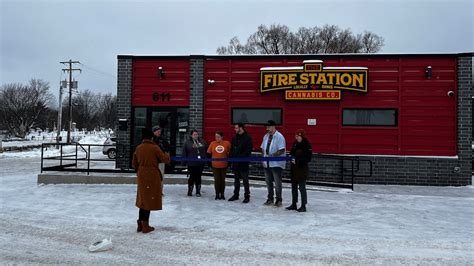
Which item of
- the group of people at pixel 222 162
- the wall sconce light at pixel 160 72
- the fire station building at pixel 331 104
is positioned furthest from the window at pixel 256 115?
the group of people at pixel 222 162

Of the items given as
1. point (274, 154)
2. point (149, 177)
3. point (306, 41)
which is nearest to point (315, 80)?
point (274, 154)

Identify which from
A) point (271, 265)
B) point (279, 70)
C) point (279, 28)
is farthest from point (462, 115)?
point (279, 28)

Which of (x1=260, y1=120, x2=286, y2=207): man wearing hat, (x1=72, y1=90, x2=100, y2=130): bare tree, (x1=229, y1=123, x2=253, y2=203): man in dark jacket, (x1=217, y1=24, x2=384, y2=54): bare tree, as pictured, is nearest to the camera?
(x1=260, y1=120, x2=286, y2=207): man wearing hat

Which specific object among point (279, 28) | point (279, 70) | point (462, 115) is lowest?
point (462, 115)

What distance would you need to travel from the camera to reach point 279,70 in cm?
1320

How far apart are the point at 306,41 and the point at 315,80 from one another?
41635mm

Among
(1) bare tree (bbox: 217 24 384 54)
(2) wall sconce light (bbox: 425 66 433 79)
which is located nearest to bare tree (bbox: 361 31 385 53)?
(1) bare tree (bbox: 217 24 384 54)

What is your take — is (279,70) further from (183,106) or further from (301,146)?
(301,146)

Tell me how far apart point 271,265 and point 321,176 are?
842 cm

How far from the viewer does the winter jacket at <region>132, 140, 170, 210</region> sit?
6523 millimetres

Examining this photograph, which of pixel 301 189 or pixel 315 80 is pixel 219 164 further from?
pixel 315 80

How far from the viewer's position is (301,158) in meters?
8.16

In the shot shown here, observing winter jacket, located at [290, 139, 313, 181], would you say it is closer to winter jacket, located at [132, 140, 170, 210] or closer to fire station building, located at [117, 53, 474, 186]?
winter jacket, located at [132, 140, 170, 210]

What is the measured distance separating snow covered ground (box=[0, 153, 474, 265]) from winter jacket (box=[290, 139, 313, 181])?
79 cm
